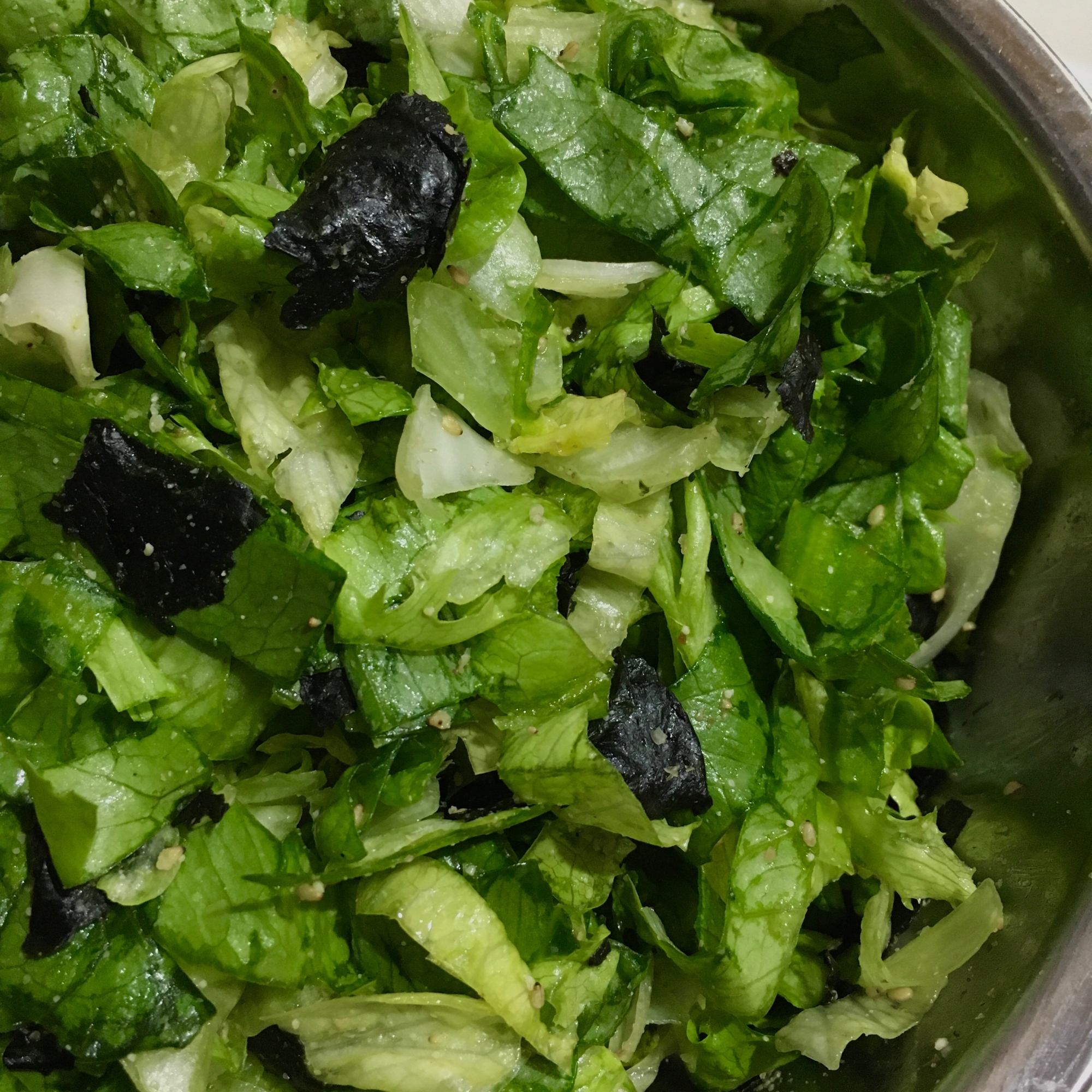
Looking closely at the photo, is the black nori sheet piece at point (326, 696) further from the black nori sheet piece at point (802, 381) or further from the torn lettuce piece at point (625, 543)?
the black nori sheet piece at point (802, 381)

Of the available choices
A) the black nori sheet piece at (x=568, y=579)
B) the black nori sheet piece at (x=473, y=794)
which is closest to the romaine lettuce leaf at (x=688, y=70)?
the black nori sheet piece at (x=568, y=579)

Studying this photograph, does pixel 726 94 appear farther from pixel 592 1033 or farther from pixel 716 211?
pixel 592 1033

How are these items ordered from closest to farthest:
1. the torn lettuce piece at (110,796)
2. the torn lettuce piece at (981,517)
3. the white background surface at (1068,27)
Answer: the torn lettuce piece at (110,796) → the torn lettuce piece at (981,517) → the white background surface at (1068,27)

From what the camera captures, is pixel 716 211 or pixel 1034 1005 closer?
pixel 1034 1005

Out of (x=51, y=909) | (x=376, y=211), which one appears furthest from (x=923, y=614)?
(x=51, y=909)

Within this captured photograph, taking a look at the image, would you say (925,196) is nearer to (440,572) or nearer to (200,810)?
(440,572)

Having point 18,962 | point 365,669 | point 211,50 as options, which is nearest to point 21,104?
point 211,50
